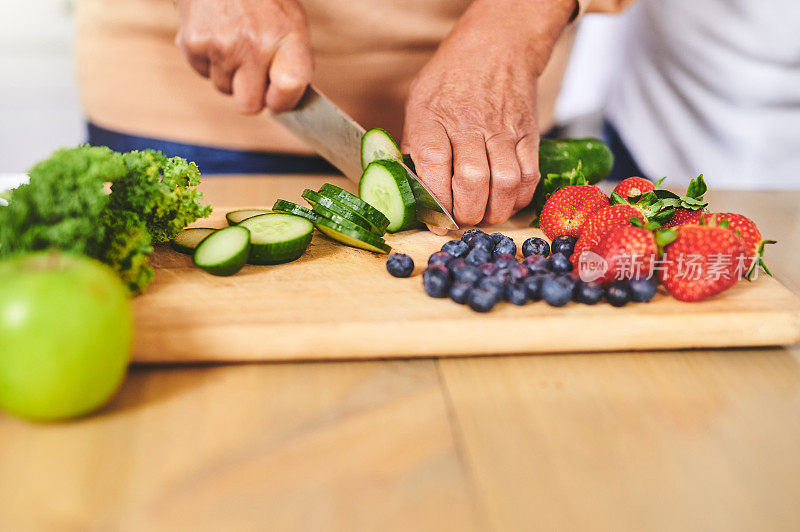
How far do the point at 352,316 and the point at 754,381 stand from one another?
0.81m

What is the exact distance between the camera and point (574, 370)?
1275mm

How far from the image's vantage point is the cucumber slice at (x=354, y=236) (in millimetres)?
1600

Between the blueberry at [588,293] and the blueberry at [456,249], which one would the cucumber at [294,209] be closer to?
the blueberry at [456,249]

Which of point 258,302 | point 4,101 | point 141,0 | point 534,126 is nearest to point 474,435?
point 258,302

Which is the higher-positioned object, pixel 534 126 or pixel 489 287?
pixel 534 126

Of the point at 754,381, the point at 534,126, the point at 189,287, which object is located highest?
the point at 534,126

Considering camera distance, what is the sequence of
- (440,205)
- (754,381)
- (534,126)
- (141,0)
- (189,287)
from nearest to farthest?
(754,381) < (189,287) < (440,205) < (534,126) < (141,0)

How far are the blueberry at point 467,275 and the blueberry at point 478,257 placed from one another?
10 centimetres

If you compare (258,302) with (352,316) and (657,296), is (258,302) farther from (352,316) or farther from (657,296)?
(657,296)

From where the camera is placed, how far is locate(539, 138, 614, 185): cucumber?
2174 millimetres

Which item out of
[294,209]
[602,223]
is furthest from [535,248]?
[294,209]

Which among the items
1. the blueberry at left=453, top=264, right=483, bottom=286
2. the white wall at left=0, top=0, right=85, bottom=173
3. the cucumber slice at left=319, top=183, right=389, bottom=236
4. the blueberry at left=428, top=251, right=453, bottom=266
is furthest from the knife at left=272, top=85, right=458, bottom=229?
the white wall at left=0, top=0, right=85, bottom=173

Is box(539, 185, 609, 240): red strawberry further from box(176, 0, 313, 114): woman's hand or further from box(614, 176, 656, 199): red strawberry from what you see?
box(176, 0, 313, 114): woman's hand

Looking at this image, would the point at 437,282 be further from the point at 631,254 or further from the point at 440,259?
the point at 631,254
